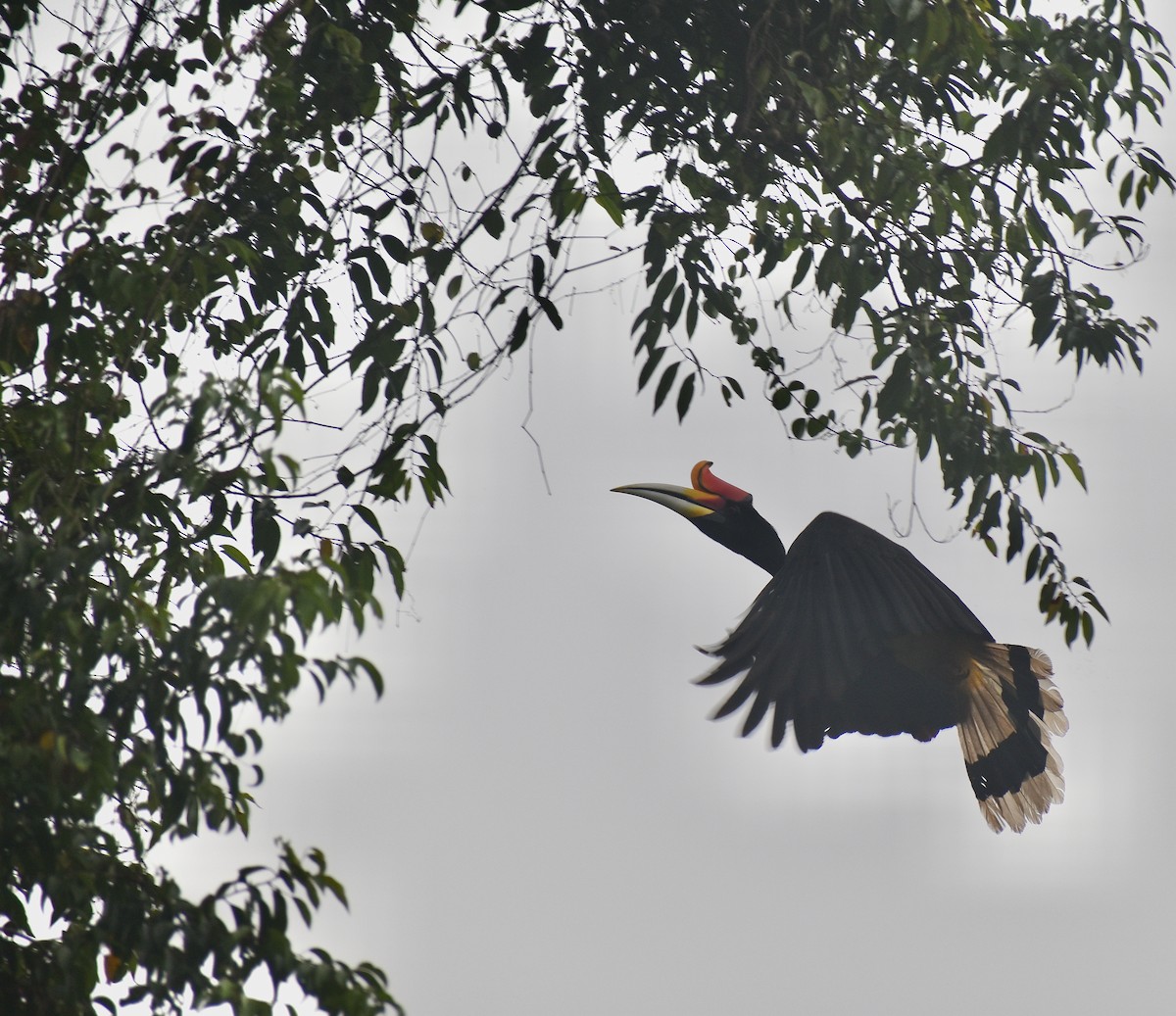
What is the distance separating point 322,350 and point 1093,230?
133 cm

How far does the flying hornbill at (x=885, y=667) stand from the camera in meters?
2.39

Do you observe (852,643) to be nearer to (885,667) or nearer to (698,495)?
(885,667)

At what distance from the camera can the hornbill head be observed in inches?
102

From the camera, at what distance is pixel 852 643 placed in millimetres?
2457

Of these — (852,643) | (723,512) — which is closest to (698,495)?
(723,512)

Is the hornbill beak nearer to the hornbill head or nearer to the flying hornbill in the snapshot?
the hornbill head

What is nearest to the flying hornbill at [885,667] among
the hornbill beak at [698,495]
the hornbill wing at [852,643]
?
the hornbill wing at [852,643]

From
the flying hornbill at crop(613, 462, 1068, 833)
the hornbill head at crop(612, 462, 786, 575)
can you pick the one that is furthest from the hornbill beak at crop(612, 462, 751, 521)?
the flying hornbill at crop(613, 462, 1068, 833)

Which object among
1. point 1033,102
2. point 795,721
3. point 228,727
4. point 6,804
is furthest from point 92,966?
point 1033,102

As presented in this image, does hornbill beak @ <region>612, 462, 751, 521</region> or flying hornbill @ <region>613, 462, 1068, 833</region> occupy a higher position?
hornbill beak @ <region>612, 462, 751, 521</region>

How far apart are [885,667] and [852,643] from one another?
9 cm

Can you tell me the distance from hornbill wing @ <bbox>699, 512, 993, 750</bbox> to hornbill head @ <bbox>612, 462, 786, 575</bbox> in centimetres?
9

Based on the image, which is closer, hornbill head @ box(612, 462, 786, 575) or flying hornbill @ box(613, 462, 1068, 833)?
flying hornbill @ box(613, 462, 1068, 833)

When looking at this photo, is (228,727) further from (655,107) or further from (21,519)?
(655,107)
